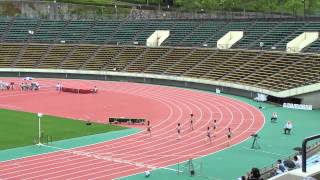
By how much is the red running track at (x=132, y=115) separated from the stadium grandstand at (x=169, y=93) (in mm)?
95

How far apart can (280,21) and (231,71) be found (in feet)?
35.0

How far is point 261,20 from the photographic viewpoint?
220ft

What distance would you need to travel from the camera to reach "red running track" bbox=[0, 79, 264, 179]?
2648 cm

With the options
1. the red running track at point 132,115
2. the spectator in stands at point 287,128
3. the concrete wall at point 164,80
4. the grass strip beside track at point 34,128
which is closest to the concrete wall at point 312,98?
the concrete wall at point 164,80

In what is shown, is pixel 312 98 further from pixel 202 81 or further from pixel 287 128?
pixel 202 81

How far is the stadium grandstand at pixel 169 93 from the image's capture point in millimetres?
27109

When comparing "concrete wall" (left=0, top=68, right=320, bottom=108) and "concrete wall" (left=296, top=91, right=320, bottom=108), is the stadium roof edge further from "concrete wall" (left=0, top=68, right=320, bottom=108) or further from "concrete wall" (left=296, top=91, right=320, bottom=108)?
"concrete wall" (left=296, top=91, right=320, bottom=108)

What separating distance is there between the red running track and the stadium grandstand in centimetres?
10

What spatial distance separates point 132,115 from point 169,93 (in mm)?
14127

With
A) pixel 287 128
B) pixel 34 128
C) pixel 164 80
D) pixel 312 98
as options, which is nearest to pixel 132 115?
pixel 34 128

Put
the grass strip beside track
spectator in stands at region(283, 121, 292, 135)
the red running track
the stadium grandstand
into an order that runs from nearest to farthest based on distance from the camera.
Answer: the red running track → the stadium grandstand → the grass strip beside track → spectator in stands at region(283, 121, 292, 135)

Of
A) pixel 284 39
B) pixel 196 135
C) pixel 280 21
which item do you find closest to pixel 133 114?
pixel 196 135

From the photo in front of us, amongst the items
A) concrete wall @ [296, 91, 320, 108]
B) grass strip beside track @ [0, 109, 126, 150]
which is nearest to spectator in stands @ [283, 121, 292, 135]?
grass strip beside track @ [0, 109, 126, 150]

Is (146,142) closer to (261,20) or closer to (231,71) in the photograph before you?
(231,71)
